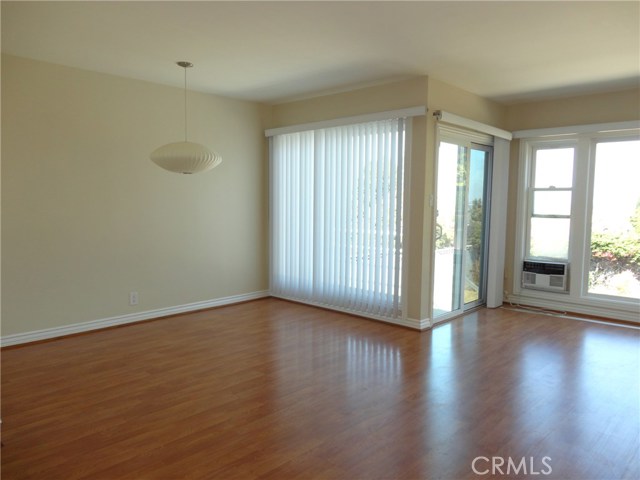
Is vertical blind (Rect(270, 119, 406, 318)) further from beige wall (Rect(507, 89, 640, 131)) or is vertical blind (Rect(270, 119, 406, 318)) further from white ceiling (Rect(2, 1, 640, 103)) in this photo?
beige wall (Rect(507, 89, 640, 131))

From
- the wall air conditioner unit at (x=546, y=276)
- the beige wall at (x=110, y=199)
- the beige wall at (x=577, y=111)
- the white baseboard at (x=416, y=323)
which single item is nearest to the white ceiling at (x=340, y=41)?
the beige wall at (x=577, y=111)

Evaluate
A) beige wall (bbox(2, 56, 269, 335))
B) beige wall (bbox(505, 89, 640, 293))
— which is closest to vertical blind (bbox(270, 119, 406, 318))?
beige wall (bbox(2, 56, 269, 335))

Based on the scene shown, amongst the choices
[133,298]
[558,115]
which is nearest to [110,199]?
[133,298]

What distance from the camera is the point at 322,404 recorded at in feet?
9.97

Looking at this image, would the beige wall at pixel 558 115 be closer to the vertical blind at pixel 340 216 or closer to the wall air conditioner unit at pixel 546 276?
the wall air conditioner unit at pixel 546 276

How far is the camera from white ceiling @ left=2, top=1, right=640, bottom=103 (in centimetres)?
295

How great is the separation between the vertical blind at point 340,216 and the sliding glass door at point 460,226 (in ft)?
1.69

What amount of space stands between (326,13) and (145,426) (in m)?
2.83

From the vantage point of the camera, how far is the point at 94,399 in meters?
3.09

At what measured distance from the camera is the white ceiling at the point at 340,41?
9.66 feet

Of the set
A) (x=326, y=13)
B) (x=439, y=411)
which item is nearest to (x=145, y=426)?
(x=439, y=411)

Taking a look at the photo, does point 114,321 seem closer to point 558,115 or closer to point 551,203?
point 551,203

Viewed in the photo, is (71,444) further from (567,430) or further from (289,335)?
(567,430)

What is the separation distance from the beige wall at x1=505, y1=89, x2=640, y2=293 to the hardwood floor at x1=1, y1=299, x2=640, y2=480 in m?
1.68
